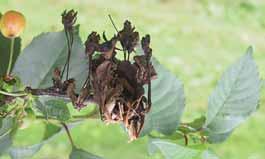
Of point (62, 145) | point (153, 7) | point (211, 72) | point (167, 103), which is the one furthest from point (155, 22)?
point (167, 103)

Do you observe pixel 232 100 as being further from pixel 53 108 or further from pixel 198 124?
pixel 53 108

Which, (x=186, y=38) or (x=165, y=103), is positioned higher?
(x=165, y=103)

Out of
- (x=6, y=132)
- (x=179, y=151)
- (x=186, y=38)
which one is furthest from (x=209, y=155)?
(x=186, y=38)

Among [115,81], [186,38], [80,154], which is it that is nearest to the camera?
[115,81]

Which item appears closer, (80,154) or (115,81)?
(115,81)

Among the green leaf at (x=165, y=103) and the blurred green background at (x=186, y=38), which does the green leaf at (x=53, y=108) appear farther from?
the blurred green background at (x=186, y=38)

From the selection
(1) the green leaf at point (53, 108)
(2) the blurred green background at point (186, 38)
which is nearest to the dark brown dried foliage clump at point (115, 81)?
(1) the green leaf at point (53, 108)
